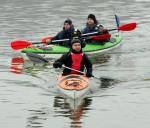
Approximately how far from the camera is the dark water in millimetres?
14180

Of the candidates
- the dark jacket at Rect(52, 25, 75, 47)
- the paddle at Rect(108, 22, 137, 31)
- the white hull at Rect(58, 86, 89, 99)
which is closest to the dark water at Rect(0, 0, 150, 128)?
the white hull at Rect(58, 86, 89, 99)

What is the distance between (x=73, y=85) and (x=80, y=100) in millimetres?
477

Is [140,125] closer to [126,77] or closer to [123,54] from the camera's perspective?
[126,77]

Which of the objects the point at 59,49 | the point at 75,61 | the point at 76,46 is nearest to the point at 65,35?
the point at 59,49

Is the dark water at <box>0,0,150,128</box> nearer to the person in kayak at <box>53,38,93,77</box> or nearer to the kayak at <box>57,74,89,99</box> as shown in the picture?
the kayak at <box>57,74,89,99</box>

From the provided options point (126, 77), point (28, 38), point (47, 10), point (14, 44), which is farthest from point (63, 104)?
point (47, 10)

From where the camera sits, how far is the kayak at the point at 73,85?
53.3ft

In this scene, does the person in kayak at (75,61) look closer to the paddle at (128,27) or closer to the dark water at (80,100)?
the dark water at (80,100)

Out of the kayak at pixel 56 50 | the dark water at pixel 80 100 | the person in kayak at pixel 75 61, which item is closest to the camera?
the dark water at pixel 80 100

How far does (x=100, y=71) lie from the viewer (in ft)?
69.8

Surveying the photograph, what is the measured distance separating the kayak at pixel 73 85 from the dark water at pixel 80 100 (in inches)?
8.1

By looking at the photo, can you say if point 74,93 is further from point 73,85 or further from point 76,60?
point 76,60

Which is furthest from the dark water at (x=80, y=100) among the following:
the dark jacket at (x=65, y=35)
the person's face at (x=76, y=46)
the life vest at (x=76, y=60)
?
the dark jacket at (x=65, y=35)

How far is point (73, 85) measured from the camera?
16406 mm
